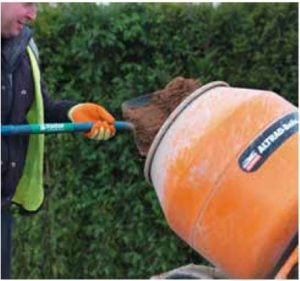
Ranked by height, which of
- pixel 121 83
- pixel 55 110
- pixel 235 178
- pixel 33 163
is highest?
pixel 235 178

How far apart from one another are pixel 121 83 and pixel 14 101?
4.63ft

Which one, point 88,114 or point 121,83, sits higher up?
point 88,114

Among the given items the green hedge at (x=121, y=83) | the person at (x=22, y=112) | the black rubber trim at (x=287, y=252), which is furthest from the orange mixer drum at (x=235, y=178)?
the green hedge at (x=121, y=83)

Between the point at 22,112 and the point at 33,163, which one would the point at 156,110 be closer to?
the point at 22,112

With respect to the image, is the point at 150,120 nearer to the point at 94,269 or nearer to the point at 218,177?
the point at 218,177

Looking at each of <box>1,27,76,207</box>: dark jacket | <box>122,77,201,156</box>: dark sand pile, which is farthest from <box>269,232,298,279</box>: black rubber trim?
<box>1,27,76,207</box>: dark jacket

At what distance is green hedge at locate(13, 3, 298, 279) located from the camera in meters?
4.84

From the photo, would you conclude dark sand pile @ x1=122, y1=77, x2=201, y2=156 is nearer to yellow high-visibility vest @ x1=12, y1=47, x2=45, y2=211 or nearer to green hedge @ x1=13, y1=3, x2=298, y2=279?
yellow high-visibility vest @ x1=12, y1=47, x2=45, y2=211

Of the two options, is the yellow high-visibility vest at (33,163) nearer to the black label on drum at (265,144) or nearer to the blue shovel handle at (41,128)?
the blue shovel handle at (41,128)

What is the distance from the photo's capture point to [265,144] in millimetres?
2979

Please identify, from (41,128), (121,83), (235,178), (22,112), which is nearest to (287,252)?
(235,178)

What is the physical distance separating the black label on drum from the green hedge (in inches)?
69.5

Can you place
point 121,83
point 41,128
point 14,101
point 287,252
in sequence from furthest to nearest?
point 121,83, point 14,101, point 41,128, point 287,252

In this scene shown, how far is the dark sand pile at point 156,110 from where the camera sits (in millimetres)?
3289
